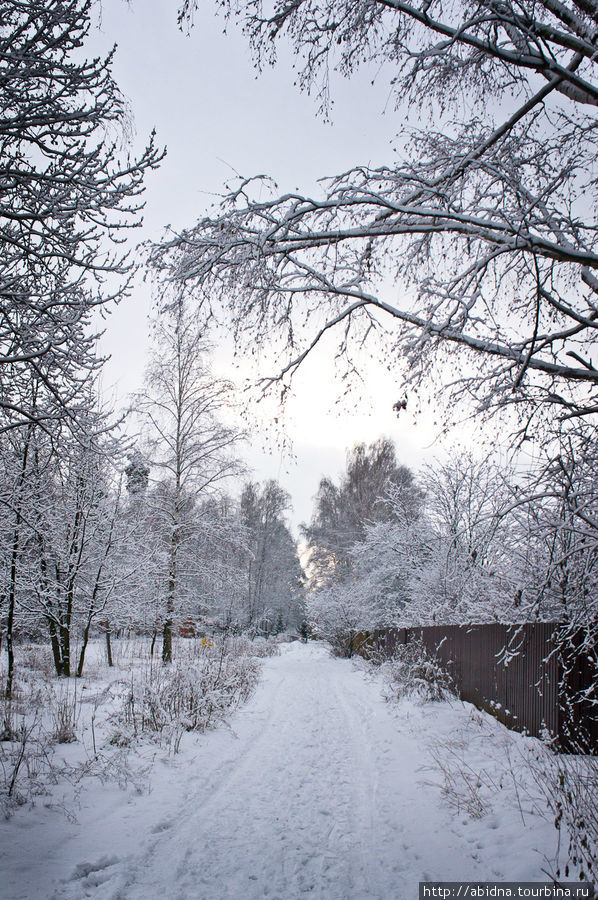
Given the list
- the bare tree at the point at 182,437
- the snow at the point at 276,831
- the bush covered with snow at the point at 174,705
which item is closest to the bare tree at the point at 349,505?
the bare tree at the point at 182,437

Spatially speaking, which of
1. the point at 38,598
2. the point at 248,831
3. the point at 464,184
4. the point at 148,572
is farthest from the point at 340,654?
the point at 464,184

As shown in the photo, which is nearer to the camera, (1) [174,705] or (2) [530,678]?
(2) [530,678]

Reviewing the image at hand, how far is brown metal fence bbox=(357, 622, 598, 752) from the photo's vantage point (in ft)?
17.6

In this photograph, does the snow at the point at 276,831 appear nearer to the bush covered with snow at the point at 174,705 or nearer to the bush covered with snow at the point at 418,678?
the bush covered with snow at the point at 174,705

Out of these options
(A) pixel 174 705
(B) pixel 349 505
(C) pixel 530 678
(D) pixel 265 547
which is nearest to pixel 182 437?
(A) pixel 174 705

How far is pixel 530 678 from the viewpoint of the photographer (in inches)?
245

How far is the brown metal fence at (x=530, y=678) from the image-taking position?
537 centimetres

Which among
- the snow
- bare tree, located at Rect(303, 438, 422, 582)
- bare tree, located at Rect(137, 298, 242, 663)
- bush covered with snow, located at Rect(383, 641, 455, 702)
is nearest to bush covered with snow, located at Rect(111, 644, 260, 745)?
the snow

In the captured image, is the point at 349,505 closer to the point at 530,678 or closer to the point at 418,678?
the point at 418,678

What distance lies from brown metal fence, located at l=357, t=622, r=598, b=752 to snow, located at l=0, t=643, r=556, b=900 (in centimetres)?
64

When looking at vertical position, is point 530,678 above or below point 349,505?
below

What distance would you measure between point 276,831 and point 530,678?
4125 mm

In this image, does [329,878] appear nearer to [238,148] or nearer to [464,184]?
[464,184]

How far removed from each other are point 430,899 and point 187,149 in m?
6.43
